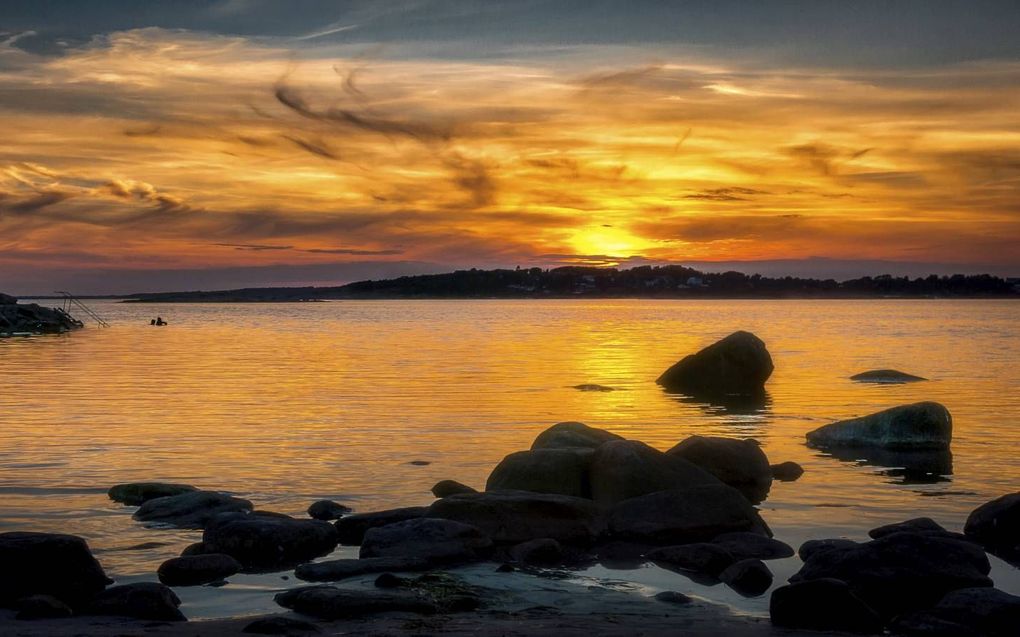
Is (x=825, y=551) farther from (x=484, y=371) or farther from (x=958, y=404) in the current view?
(x=484, y=371)

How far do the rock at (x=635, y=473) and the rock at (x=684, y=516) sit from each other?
2.01ft

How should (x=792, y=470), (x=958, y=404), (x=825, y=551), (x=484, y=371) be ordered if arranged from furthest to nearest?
(x=484, y=371)
(x=958, y=404)
(x=792, y=470)
(x=825, y=551)

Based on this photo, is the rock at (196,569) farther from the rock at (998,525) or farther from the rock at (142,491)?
the rock at (998,525)

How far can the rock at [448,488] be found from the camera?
16109mm

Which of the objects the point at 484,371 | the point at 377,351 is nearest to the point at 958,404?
the point at 484,371

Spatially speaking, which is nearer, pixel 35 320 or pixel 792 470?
pixel 792 470

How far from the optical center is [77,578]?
417 inches

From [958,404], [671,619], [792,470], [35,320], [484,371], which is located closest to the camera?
[671,619]

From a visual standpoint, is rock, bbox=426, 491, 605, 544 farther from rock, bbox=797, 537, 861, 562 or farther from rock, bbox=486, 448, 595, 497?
rock, bbox=797, 537, 861, 562

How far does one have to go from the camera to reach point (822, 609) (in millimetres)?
9531

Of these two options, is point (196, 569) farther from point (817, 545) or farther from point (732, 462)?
point (732, 462)

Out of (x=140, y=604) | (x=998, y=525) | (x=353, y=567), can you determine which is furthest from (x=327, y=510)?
(x=998, y=525)

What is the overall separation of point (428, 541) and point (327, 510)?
119 inches

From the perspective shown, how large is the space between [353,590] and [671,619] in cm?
306
